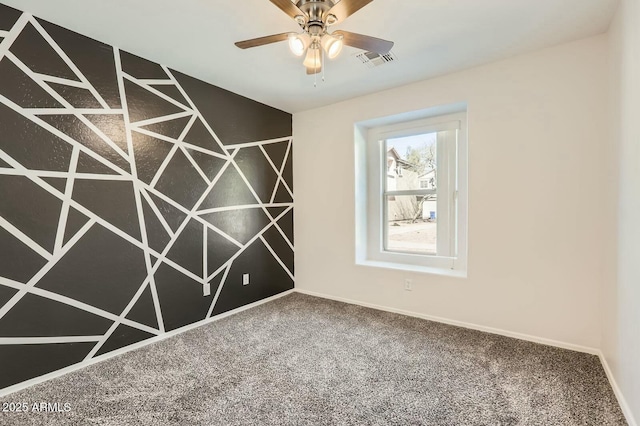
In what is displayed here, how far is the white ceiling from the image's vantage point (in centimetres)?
191

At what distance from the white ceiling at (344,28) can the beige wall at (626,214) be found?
381 millimetres

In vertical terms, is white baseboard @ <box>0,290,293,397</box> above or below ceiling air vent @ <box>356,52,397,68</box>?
below

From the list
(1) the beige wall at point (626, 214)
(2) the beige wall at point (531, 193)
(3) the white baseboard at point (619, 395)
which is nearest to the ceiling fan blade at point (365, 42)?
(1) the beige wall at point (626, 214)

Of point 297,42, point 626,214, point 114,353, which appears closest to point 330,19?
point 297,42

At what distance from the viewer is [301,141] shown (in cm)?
395

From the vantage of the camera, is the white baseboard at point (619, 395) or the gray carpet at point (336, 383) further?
the gray carpet at point (336, 383)

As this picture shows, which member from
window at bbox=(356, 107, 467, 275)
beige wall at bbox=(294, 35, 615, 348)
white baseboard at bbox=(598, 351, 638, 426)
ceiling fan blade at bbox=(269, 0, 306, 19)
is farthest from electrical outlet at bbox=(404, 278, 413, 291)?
ceiling fan blade at bbox=(269, 0, 306, 19)

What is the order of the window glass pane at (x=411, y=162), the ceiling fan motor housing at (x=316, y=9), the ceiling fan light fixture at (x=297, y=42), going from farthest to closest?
1. the window glass pane at (x=411, y=162)
2. the ceiling fan light fixture at (x=297, y=42)
3. the ceiling fan motor housing at (x=316, y=9)

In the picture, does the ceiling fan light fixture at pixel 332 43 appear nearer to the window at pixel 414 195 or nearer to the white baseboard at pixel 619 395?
the window at pixel 414 195

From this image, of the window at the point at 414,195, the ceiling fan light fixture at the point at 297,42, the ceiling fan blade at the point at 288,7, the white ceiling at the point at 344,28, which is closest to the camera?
the ceiling fan blade at the point at 288,7

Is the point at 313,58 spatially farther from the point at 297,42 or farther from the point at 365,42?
Result: the point at 365,42

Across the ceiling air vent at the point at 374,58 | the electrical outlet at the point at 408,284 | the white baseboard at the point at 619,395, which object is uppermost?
the ceiling air vent at the point at 374,58

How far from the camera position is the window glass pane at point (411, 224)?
3342 mm

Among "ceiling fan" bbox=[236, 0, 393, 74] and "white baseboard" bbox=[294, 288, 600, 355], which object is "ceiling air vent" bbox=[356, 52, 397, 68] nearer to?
"ceiling fan" bbox=[236, 0, 393, 74]
